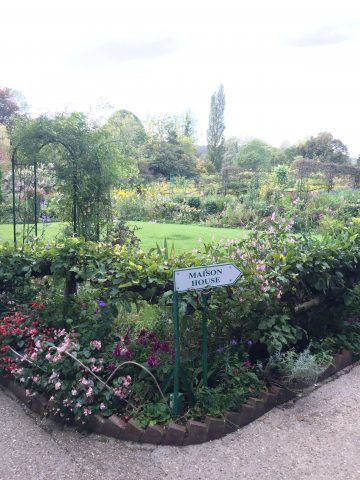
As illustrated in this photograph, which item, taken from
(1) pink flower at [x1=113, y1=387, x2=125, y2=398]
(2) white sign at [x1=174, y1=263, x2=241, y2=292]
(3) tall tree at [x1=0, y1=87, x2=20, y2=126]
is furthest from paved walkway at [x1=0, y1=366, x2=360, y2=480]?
(3) tall tree at [x1=0, y1=87, x2=20, y2=126]

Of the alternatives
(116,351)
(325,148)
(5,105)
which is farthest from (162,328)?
(5,105)

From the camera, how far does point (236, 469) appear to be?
8.02 ft

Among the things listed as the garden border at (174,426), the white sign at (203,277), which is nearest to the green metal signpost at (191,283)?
the white sign at (203,277)

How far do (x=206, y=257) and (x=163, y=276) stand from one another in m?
0.51

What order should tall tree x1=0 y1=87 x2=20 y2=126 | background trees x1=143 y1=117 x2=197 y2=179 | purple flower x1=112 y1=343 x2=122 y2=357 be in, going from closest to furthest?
purple flower x1=112 y1=343 x2=122 y2=357
background trees x1=143 y1=117 x2=197 y2=179
tall tree x1=0 y1=87 x2=20 y2=126

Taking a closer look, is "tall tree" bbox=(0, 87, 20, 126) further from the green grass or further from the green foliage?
the green foliage

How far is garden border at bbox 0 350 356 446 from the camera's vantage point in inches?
103

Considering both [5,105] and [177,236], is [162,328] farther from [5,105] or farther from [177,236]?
[5,105]

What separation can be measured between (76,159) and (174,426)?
Result: 14.6 feet

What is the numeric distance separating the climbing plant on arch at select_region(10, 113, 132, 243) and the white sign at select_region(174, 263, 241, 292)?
3908 mm

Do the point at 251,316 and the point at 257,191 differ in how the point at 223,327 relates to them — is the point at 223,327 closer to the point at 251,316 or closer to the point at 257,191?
the point at 251,316

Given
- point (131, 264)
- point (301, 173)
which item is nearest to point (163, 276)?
point (131, 264)

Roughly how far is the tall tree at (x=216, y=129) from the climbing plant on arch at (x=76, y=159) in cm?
3152

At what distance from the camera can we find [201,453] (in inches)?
101
